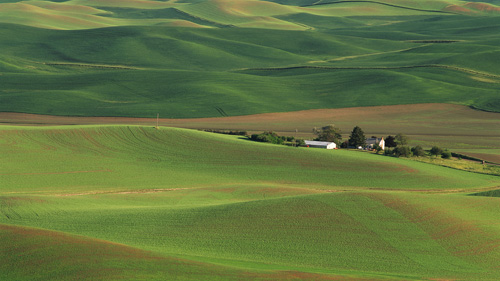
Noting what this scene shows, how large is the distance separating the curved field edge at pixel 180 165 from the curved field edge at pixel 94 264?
1033 inches

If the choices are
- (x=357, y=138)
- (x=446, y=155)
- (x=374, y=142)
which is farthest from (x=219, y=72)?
(x=446, y=155)

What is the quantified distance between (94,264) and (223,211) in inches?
627

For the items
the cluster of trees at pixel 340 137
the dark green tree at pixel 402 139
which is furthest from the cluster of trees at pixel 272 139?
the dark green tree at pixel 402 139

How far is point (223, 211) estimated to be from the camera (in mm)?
41281

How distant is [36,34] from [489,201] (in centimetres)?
16538

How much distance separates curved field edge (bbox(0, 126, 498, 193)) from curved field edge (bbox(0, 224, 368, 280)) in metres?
26.2

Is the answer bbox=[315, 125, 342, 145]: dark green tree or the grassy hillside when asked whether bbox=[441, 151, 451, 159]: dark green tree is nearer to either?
the grassy hillside

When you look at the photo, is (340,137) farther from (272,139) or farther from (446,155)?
(446,155)

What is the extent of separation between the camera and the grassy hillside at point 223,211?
2756 centimetres

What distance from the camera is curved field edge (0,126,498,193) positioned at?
58.2 meters

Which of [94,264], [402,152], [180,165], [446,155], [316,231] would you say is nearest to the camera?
[94,264]

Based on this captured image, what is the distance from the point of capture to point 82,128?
249 ft

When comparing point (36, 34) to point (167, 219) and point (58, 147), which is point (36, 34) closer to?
point (58, 147)

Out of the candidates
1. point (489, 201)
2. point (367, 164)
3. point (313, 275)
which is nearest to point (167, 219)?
point (313, 275)
